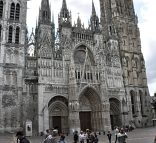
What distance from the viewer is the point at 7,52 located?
35031mm

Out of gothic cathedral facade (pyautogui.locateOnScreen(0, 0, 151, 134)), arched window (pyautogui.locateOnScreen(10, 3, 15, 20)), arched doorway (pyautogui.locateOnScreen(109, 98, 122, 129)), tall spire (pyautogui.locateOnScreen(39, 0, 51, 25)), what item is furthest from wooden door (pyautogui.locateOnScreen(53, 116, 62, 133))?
arched window (pyautogui.locateOnScreen(10, 3, 15, 20))

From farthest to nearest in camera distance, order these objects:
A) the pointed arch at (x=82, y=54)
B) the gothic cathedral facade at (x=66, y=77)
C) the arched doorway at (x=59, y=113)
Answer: the pointed arch at (x=82, y=54)
the arched doorway at (x=59, y=113)
the gothic cathedral facade at (x=66, y=77)

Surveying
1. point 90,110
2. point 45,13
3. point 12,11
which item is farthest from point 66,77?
point 12,11

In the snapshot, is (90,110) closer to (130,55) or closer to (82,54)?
(82,54)

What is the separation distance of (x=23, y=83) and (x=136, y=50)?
2908 centimetres

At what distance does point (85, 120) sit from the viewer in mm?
38000

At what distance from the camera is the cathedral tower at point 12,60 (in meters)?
31.9

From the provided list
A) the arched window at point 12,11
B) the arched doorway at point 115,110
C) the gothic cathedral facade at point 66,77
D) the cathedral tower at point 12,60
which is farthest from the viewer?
the arched doorway at point 115,110

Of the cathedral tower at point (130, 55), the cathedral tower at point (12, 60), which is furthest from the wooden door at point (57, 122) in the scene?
the cathedral tower at point (130, 55)

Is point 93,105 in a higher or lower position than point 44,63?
lower

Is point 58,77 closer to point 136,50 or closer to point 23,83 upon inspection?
point 23,83

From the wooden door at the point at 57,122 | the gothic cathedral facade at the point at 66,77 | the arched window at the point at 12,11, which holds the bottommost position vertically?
the wooden door at the point at 57,122

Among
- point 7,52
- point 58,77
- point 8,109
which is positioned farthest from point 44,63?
point 8,109

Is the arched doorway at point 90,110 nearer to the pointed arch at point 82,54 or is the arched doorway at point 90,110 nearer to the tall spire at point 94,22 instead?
the pointed arch at point 82,54
